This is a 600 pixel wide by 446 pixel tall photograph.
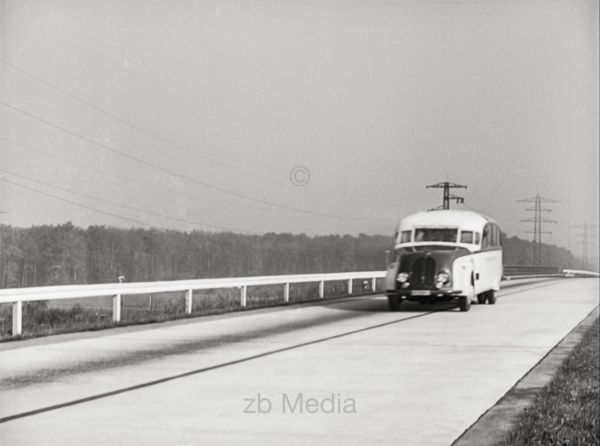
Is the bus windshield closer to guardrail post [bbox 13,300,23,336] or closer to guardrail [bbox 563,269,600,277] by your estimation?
→ guardrail post [bbox 13,300,23,336]

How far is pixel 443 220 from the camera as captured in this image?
2752cm

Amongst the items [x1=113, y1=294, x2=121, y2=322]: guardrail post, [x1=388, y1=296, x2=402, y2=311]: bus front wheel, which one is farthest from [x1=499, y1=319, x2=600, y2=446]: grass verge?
[x1=388, y1=296, x2=402, y2=311]: bus front wheel

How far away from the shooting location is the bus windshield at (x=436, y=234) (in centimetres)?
2720

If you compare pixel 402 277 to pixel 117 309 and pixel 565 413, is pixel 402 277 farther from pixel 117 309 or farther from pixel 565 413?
pixel 565 413

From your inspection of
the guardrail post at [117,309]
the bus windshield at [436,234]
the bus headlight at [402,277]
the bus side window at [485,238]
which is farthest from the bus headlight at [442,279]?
the guardrail post at [117,309]

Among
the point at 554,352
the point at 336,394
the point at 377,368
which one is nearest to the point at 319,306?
the point at 554,352

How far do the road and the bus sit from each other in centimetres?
415

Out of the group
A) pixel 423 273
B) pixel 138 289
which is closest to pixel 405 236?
pixel 423 273

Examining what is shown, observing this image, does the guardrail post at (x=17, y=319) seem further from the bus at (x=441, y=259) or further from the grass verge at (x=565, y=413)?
the bus at (x=441, y=259)

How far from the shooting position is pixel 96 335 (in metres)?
18.1

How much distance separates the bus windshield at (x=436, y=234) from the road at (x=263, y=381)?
585 centimetres

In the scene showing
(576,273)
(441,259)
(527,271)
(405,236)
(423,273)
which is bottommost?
(576,273)

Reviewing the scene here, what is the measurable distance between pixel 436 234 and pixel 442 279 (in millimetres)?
2051

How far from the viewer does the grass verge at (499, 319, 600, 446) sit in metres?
8.59
